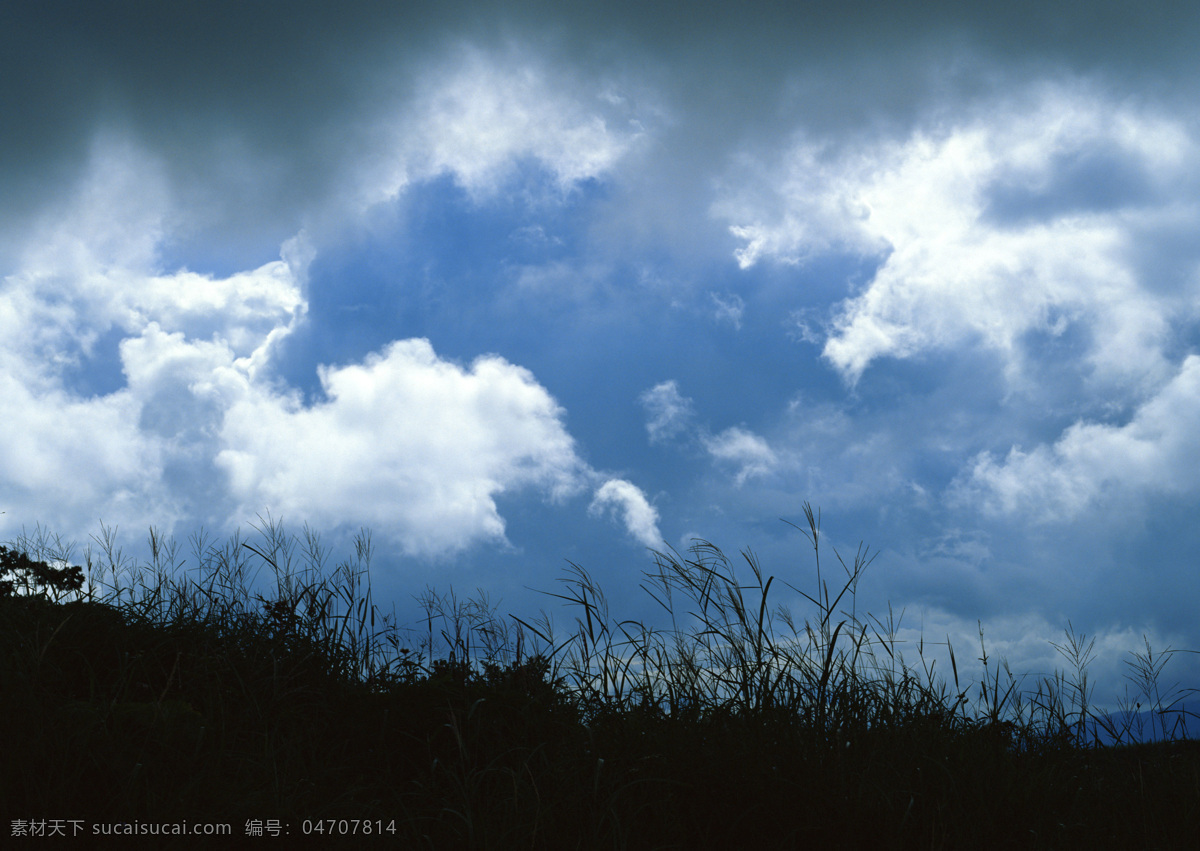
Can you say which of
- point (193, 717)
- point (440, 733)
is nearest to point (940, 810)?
point (440, 733)

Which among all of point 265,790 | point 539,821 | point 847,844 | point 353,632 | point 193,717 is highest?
point 353,632

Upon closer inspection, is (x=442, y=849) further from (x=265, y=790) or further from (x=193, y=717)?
(x=193, y=717)

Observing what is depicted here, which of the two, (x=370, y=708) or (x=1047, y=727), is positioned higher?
(x=370, y=708)

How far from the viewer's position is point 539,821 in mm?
2711

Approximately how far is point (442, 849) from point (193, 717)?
1355 millimetres

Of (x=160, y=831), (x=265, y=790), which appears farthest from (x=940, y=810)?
(x=160, y=831)

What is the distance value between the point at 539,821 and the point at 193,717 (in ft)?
5.18

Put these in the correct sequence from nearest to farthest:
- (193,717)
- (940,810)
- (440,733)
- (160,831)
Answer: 1. (160,831)
2. (940,810)
3. (193,717)
4. (440,733)

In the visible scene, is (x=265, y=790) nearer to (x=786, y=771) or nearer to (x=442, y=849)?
(x=442, y=849)

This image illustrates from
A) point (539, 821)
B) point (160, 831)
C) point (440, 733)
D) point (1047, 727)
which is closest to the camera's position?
point (160, 831)

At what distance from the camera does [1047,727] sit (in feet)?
13.4

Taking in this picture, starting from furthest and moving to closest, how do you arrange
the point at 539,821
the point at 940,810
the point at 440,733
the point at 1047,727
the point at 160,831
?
1. the point at 1047,727
2. the point at 440,733
3. the point at 940,810
4. the point at 539,821
5. the point at 160,831

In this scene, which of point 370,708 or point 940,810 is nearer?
point 940,810

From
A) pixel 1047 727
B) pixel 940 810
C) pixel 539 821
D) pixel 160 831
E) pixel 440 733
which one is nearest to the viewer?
pixel 160 831
